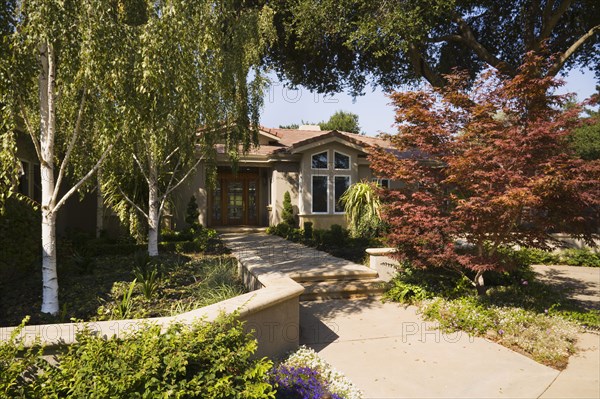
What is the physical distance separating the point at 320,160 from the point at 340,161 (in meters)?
0.93

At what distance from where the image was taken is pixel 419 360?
4.70 meters

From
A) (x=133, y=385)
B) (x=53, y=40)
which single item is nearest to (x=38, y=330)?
(x=133, y=385)

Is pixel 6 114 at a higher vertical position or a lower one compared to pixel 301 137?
lower

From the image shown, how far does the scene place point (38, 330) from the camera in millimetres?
3189

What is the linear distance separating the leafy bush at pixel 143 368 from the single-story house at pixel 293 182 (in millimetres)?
12340

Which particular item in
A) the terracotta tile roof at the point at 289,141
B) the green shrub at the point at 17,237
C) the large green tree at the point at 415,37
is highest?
the large green tree at the point at 415,37

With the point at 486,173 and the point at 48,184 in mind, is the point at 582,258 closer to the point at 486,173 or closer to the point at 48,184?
the point at 486,173

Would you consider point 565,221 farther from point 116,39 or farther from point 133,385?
point 116,39

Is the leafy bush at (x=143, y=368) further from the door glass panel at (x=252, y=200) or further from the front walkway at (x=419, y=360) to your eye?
the door glass panel at (x=252, y=200)

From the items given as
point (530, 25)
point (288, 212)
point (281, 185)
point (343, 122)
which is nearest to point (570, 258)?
point (530, 25)

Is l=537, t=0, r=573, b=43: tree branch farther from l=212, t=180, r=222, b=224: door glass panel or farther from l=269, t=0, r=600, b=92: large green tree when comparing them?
l=212, t=180, r=222, b=224: door glass panel

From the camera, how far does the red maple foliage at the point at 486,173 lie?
5.66m

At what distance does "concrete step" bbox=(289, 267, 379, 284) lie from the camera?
7781mm

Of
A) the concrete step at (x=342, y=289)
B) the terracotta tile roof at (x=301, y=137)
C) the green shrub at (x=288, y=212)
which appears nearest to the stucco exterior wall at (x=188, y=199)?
the green shrub at (x=288, y=212)
